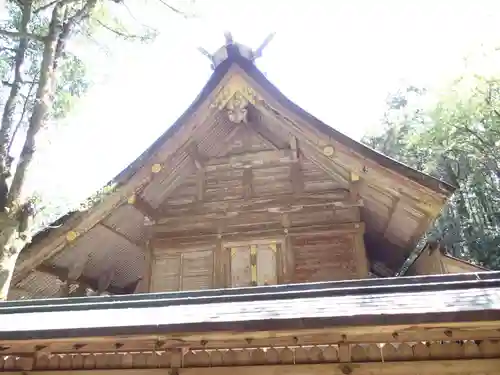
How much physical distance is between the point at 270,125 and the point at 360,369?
4.64 meters

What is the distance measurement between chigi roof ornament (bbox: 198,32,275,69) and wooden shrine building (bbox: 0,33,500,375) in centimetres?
4

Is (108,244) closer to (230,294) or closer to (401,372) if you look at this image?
(230,294)

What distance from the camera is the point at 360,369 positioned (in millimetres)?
4223

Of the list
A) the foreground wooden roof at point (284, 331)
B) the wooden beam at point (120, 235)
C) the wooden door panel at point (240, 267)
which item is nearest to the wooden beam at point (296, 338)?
the foreground wooden roof at point (284, 331)

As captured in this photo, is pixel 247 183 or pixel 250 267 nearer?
pixel 250 267

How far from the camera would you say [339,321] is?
368cm

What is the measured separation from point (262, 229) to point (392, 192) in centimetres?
209

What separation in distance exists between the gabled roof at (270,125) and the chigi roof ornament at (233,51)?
3cm

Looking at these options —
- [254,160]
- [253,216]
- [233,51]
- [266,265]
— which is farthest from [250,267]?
[233,51]

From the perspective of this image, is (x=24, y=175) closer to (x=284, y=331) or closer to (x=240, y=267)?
(x=240, y=267)

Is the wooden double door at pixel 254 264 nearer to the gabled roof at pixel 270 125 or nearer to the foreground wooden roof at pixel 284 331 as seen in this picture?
the gabled roof at pixel 270 125

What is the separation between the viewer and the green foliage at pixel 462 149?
64.7ft

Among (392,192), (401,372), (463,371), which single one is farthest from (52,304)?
(392,192)

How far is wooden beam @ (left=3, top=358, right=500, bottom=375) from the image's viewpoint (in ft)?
13.2
